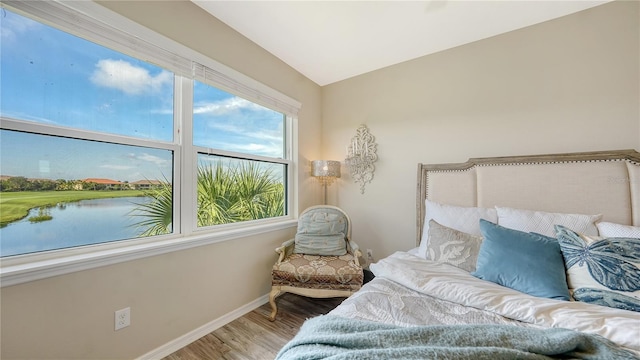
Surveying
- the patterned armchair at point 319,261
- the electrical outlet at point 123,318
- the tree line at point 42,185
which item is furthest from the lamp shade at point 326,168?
the electrical outlet at point 123,318

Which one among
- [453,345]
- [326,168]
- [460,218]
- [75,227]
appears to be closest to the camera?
[453,345]

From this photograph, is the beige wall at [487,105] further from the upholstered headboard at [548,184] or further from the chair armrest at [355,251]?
the chair armrest at [355,251]

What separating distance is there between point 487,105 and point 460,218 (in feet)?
3.73

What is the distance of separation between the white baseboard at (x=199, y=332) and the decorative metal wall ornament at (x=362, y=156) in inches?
67.2

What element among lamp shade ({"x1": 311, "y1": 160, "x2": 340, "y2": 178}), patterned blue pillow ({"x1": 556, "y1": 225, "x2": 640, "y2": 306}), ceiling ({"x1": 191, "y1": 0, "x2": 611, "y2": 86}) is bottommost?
patterned blue pillow ({"x1": 556, "y1": 225, "x2": 640, "y2": 306})

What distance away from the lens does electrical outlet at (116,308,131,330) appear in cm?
139

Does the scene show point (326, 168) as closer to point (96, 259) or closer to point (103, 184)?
point (103, 184)

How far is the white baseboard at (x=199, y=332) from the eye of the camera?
5.08 ft

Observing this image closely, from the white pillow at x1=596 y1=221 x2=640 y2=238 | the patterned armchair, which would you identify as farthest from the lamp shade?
the white pillow at x1=596 y1=221 x2=640 y2=238

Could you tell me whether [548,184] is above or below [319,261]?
above

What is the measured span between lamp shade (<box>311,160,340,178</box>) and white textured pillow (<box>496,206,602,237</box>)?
1606 millimetres

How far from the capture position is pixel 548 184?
5.96 feet

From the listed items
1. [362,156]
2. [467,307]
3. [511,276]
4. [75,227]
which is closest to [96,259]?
[75,227]

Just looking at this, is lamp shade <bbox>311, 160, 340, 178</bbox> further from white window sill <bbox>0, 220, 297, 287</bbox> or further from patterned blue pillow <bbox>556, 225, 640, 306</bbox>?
patterned blue pillow <bbox>556, 225, 640, 306</bbox>
